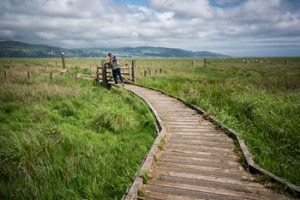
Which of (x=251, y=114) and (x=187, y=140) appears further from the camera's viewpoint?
(x=251, y=114)

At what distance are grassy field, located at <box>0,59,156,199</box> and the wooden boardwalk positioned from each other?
72 centimetres

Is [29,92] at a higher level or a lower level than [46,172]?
higher

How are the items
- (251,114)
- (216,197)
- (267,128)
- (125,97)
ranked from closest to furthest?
1. (216,197)
2. (267,128)
3. (251,114)
4. (125,97)

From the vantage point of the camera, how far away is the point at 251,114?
6.39 meters

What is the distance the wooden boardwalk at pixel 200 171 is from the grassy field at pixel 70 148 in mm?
717

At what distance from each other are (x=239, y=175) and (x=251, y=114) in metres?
4.14

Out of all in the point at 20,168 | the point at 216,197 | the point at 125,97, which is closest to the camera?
the point at 216,197

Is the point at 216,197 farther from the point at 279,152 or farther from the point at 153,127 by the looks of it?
the point at 153,127

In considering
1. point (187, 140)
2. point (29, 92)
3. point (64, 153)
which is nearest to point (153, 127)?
point (187, 140)

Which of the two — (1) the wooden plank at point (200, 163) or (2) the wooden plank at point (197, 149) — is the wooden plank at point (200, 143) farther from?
(1) the wooden plank at point (200, 163)

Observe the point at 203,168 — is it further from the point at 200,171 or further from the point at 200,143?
the point at 200,143

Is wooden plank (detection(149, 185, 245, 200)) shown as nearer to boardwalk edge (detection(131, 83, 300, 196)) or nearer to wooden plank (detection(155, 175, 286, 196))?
wooden plank (detection(155, 175, 286, 196))

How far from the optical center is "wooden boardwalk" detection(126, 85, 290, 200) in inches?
103

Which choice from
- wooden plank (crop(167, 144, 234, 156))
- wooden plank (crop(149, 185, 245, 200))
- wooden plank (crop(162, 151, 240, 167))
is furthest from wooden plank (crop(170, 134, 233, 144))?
wooden plank (crop(149, 185, 245, 200))
